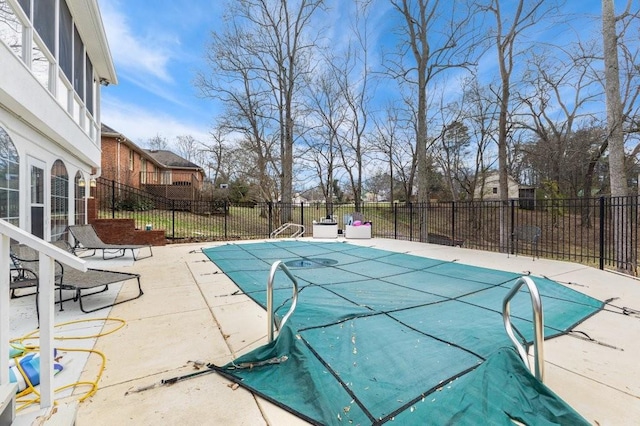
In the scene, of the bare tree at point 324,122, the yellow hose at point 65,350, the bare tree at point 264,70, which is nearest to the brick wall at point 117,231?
the yellow hose at point 65,350

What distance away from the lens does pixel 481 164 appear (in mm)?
23641

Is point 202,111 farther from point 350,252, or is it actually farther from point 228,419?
point 228,419

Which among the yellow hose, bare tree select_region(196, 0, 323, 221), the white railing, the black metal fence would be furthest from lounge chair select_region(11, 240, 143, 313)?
bare tree select_region(196, 0, 323, 221)

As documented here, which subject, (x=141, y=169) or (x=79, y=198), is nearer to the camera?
(x=79, y=198)

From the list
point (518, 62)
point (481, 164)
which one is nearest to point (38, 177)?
point (518, 62)

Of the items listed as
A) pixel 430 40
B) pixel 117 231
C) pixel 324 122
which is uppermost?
pixel 430 40

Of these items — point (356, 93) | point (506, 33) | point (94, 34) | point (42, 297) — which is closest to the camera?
point (42, 297)

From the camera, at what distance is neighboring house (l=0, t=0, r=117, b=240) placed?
14.7 ft

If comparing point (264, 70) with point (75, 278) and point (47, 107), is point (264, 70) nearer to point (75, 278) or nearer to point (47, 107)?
point (47, 107)

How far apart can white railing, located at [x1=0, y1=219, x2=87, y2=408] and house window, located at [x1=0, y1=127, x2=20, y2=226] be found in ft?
14.6

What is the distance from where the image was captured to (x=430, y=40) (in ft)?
41.2

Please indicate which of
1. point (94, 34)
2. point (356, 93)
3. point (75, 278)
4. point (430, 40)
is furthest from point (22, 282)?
point (356, 93)

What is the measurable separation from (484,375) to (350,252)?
6.19 m

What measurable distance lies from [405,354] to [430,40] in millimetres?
13879
